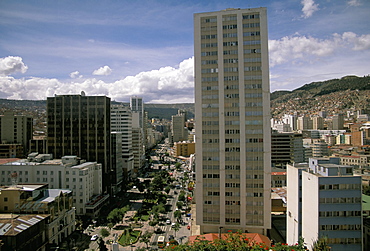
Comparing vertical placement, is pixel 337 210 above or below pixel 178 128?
below

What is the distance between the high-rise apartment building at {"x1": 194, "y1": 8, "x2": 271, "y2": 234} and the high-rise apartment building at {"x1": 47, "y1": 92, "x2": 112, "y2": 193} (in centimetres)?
2687

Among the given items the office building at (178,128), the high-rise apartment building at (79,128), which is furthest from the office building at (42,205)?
the office building at (178,128)

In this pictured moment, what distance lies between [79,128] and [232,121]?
111ft

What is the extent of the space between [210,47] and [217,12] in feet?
14.4

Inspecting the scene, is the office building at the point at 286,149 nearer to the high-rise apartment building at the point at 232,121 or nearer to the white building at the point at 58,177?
the high-rise apartment building at the point at 232,121

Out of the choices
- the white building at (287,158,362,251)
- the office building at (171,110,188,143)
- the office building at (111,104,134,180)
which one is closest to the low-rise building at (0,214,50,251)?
the white building at (287,158,362,251)

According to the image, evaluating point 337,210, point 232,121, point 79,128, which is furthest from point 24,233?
point 79,128

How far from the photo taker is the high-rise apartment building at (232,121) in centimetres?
3212

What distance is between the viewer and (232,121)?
32750mm

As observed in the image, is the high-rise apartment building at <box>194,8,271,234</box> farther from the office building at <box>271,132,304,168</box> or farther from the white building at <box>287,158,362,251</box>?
the office building at <box>271,132,304,168</box>

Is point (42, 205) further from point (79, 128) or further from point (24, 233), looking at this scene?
point (79, 128)

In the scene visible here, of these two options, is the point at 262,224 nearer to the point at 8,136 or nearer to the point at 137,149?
the point at 137,149

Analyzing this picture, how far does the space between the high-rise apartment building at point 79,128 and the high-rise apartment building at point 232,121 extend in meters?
26.9

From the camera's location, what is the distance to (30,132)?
308 ft
